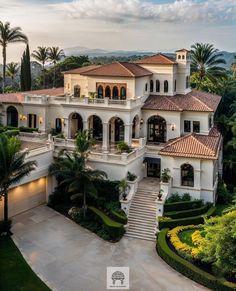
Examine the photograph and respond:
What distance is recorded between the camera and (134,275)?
23859 mm

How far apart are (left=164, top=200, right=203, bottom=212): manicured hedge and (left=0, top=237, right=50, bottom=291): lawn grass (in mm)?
12532

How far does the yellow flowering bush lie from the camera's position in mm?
24875

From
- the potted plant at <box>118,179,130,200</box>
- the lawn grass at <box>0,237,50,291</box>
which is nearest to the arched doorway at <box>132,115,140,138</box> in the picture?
the potted plant at <box>118,179,130,200</box>

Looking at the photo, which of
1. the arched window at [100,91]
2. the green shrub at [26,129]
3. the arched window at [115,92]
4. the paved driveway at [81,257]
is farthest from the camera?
the green shrub at [26,129]

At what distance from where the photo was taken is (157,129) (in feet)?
131

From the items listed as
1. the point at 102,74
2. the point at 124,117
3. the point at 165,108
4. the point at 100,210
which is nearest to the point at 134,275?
the point at 100,210

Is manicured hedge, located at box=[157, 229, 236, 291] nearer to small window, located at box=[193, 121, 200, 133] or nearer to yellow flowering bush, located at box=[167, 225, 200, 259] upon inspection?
yellow flowering bush, located at box=[167, 225, 200, 259]

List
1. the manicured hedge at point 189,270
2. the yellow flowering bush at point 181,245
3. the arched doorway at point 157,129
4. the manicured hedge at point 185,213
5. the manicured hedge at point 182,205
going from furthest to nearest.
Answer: the arched doorway at point 157,129 → the manicured hedge at point 182,205 → the manicured hedge at point 185,213 → the yellow flowering bush at point 181,245 → the manicured hedge at point 189,270

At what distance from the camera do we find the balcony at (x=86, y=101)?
36562 millimetres

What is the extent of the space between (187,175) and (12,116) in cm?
2287

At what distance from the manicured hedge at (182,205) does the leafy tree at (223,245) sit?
8.62 metres

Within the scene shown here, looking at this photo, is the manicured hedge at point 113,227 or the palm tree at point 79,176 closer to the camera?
the manicured hedge at point 113,227

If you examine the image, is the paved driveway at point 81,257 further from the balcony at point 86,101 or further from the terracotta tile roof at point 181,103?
the terracotta tile roof at point 181,103

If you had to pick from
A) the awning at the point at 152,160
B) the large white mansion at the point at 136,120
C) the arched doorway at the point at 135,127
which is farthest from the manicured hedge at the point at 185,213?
the arched doorway at the point at 135,127
